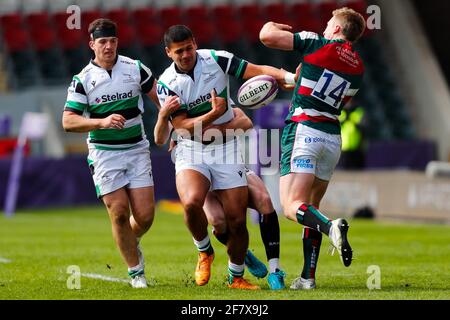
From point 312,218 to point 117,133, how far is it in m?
1.92

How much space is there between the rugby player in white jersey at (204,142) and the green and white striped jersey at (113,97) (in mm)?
270

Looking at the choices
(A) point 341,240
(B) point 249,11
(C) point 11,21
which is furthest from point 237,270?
(B) point 249,11

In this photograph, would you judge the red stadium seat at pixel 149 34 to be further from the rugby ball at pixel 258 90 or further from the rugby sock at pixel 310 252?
the rugby sock at pixel 310 252

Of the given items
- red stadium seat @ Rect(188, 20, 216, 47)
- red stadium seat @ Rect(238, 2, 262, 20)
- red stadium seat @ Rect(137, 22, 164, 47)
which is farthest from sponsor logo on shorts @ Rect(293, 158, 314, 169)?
red stadium seat @ Rect(238, 2, 262, 20)

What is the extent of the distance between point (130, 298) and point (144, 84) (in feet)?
6.95

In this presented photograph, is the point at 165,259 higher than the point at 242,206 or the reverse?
the reverse

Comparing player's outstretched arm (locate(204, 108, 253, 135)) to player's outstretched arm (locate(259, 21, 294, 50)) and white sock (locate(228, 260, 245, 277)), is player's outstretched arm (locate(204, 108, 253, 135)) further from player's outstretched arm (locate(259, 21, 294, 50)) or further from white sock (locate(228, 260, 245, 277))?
white sock (locate(228, 260, 245, 277))

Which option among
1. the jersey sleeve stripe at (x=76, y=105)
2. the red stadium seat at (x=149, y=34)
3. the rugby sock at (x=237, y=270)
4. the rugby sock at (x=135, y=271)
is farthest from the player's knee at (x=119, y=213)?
the red stadium seat at (x=149, y=34)

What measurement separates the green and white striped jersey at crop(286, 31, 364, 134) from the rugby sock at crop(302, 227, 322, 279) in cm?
91

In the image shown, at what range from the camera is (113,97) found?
9.85 metres

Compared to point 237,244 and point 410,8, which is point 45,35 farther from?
point 237,244

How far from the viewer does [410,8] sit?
103 feet
